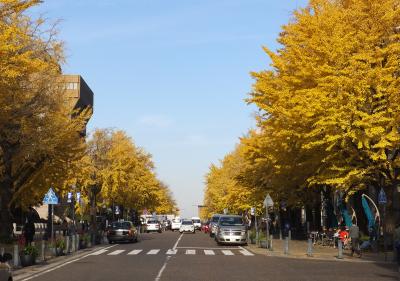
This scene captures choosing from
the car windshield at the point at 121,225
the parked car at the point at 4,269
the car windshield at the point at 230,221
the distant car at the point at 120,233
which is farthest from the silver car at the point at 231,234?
the parked car at the point at 4,269

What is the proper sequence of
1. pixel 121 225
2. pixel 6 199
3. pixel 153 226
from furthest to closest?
1. pixel 153 226
2. pixel 121 225
3. pixel 6 199

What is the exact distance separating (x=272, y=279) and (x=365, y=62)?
46.5ft

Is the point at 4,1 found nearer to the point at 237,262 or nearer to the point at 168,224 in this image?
the point at 237,262

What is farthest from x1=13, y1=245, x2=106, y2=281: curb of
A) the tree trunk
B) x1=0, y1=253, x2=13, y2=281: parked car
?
x1=0, y1=253, x2=13, y2=281: parked car

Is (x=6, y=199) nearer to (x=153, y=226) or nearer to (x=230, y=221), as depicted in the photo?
(x=230, y=221)

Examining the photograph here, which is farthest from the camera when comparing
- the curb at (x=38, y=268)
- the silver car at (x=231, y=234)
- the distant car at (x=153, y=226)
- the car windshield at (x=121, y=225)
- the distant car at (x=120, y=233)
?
the distant car at (x=153, y=226)

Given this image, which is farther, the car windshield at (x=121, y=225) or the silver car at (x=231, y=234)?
the car windshield at (x=121, y=225)

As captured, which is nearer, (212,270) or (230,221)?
(212,270)

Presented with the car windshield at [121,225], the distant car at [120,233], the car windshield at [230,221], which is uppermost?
the car windshield at [230,221]

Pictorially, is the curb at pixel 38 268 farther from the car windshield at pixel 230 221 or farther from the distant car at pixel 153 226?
the distant car at pixel 153 226

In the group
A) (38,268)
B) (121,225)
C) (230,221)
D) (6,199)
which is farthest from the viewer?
(121,225)

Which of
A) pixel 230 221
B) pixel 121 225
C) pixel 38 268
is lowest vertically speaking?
pixel 38 268

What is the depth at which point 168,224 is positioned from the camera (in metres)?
102

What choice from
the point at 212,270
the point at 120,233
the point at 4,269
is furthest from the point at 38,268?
the point at 120,233
